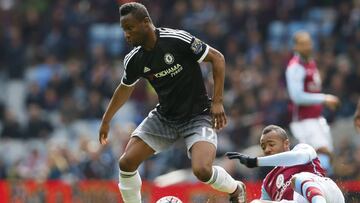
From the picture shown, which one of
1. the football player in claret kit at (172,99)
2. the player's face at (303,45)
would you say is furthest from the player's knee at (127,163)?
the player's face at (303,45)

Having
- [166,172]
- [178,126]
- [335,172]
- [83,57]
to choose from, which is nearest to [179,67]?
[178,126]

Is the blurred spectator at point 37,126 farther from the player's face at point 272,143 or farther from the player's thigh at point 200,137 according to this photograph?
the player's face at point 272,143

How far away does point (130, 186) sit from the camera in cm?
941

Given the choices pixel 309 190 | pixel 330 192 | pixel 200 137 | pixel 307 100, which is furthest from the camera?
pixel 307 100

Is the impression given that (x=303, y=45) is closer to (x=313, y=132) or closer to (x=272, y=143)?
(x=313, y=132)

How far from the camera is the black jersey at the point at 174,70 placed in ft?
30.2

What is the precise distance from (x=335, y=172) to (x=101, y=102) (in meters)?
6.09

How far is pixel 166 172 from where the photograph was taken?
17172mm

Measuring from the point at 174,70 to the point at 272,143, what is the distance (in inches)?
44.6

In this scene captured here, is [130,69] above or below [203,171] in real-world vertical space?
above

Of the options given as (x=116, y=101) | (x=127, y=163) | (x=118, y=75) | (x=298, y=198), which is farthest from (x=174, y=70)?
(x=118, y=75)

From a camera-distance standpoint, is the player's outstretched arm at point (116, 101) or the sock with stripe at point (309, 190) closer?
the sock with stripe at point (309, 190)

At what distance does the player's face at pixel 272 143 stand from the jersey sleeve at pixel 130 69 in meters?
1.32

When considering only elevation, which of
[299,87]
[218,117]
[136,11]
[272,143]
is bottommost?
[299,87]
